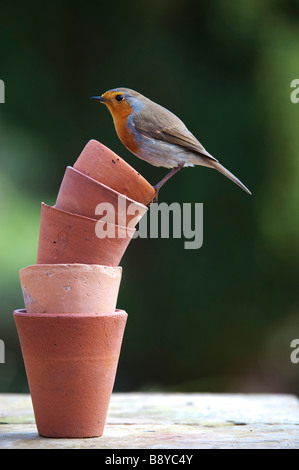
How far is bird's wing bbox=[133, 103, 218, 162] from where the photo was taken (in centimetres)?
270

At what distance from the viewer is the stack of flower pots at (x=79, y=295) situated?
2221 mm

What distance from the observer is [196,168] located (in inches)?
197

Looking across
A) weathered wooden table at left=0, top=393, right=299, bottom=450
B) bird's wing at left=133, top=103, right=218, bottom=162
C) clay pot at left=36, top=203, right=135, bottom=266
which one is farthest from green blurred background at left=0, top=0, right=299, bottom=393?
clay pot at left=36, top=203, right=135, bottom=266

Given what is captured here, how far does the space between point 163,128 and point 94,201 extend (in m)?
0.67

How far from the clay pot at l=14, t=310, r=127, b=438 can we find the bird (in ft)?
2.25

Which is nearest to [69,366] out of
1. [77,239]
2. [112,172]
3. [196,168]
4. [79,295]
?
[79,295]

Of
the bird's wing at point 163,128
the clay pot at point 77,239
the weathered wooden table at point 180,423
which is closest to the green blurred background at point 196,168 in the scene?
the weathered wooden table at point 180,423

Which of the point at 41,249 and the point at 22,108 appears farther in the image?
the point at 22,108

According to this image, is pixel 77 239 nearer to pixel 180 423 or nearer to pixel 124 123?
pixel 124 123

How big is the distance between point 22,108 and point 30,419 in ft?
10.4

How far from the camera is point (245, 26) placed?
5.17 m

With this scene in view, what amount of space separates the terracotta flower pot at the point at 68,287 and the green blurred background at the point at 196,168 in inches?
103
